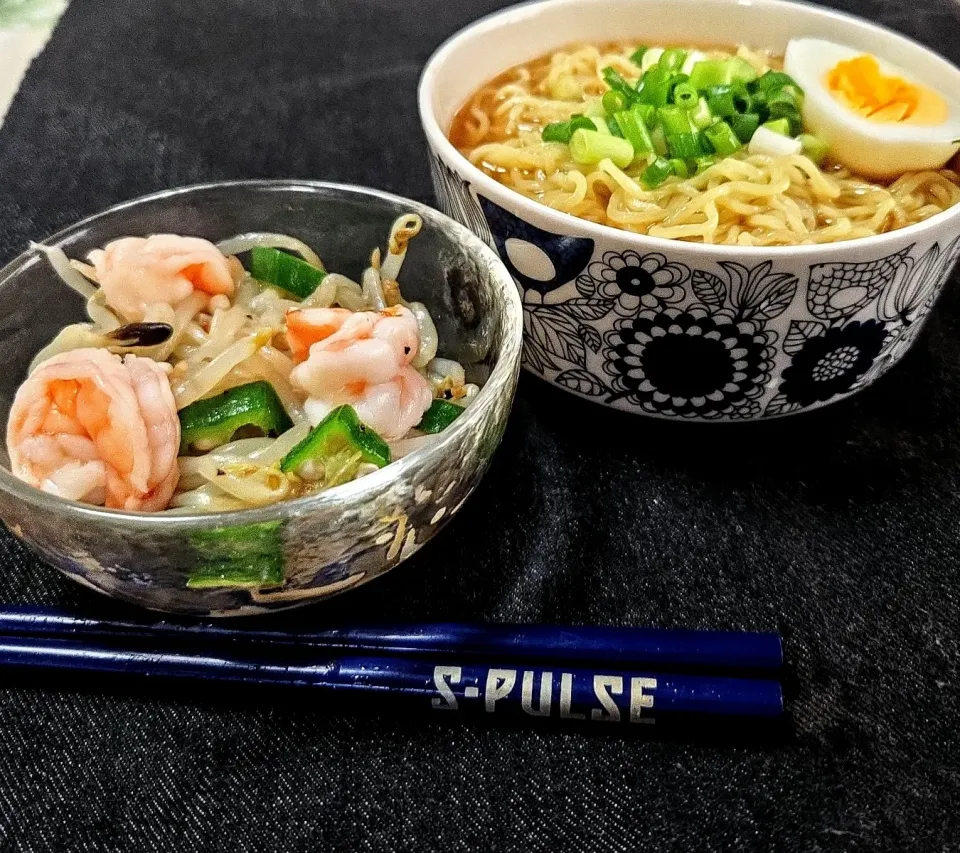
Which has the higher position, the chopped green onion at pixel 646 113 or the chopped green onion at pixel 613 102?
the chopped green onion at pixel 646 113

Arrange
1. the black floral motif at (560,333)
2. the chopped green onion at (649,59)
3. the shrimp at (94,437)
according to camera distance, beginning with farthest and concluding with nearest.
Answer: the chopped green onion at (649,59) → the black floral motif at (560,333) → the shrimp at (94,437)

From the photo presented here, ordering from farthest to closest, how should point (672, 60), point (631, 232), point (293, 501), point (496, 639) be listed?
point (672, 60) < point (631, 232) < point (496, 639) < point (293, 501)

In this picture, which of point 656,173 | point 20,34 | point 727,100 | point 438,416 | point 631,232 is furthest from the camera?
point 20,34

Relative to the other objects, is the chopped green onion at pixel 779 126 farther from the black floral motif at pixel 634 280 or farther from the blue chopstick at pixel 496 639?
the blue chopstick at pixel 496 639

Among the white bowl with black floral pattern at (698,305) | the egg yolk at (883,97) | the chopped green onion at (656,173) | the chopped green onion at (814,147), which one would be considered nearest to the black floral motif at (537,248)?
the white bowl with black floral pattern at (698,305)

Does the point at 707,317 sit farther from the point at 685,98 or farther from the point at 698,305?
the point at 685,98

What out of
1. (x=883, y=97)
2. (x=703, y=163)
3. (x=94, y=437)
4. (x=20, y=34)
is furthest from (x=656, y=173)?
(x=20, y=34)

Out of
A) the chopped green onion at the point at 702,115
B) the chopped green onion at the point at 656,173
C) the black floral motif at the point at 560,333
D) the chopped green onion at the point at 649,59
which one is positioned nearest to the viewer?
the black floral motif at the point at 560,333
